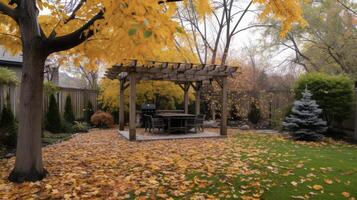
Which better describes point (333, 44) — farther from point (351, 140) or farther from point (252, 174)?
A: point (252, 174)

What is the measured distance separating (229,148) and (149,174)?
135 inches

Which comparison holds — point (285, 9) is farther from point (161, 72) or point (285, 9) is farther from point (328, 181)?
point (161, 72)

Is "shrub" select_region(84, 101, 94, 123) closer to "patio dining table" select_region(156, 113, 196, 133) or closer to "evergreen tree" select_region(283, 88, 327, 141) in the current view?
"patio dining table" select_region(156, 113, 196, 133)

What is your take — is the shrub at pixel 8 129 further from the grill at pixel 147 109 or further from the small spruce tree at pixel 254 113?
the small spruce tree at pixel 254 113

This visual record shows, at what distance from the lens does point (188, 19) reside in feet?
63.7

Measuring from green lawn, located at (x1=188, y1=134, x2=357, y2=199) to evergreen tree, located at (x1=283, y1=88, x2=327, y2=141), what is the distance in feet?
7.99

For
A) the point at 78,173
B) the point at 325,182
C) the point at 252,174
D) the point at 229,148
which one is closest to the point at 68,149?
the point at 78,173

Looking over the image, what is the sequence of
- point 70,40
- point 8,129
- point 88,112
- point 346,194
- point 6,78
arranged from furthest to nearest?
point 88,112
point 6,78
point 8,129
point 70,40
point 346,194

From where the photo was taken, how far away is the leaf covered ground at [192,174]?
4.04 meters

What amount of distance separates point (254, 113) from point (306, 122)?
5.23m

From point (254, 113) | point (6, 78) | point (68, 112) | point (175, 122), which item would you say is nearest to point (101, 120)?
point (68, 112)

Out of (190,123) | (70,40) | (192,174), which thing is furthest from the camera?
(190,123)

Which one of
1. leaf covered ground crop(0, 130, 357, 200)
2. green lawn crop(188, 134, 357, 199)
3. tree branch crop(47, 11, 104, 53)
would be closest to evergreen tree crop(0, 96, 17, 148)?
leaf covered ground crop(0, 130, 357, 200)

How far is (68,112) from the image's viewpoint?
1328 centimetres
